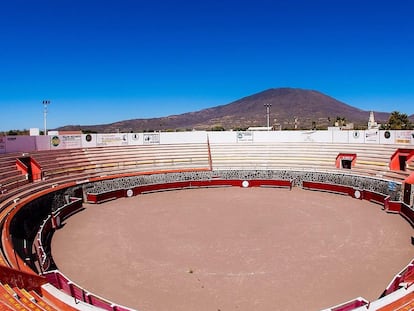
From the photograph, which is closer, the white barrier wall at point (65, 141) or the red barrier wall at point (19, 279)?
the red barrier wall at point (19, 279)

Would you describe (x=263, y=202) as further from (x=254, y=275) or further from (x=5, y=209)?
(x=5, y=209)

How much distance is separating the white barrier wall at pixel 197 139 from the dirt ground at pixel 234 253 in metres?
11.5

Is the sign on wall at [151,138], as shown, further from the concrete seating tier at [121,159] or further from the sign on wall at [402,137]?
the sign on wall at [402,137]

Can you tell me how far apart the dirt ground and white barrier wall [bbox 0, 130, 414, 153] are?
451 inches

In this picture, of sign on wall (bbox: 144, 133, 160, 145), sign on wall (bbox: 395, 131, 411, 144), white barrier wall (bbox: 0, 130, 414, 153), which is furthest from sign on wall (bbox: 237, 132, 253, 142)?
sign on wall (bbox: 395, 131, 411, 144)

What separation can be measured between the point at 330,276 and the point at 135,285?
7.12 metres

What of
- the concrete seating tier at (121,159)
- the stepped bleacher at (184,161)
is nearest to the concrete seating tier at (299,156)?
the stepped bleacher at (184,161)

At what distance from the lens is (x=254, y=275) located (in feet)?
40.2

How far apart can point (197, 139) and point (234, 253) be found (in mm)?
27410

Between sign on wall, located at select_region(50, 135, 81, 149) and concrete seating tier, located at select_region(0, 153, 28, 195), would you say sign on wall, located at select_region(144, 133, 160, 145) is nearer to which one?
sign on wall, located at select_region(50, 135, 81, 149)

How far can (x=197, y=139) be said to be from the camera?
134 feet

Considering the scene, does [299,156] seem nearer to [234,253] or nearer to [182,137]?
[182,137]

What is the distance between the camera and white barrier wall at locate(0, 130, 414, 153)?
3020 centimetres

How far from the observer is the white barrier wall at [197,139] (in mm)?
30203
